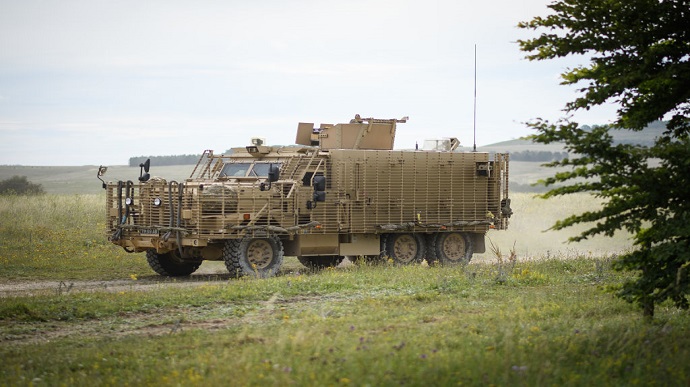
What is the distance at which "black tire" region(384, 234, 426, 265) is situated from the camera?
21209mm

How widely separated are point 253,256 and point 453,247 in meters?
5.25

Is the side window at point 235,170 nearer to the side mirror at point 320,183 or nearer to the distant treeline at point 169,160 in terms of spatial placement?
the side mirror at point 320,183

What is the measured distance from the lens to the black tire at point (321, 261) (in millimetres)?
22062

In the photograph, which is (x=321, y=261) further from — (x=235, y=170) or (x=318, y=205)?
(x=235, y=170)

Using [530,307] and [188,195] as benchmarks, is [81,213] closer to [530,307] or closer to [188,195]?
[188,195]

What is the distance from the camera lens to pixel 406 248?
70.6 feet

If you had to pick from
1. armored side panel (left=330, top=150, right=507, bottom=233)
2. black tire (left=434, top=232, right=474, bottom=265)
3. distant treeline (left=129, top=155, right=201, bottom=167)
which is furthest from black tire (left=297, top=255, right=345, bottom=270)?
distant treeline (left=129, top=155, right=201, bottom=167)

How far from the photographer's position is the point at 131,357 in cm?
973

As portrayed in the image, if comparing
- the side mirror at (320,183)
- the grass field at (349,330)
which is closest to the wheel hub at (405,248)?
the grass field at (349,330)

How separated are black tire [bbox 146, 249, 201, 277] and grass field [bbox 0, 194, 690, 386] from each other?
319 mm

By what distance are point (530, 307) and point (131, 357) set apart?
233 inches

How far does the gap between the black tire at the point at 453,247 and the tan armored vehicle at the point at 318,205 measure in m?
0.02

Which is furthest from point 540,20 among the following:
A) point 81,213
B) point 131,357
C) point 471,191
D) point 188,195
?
point 81,213

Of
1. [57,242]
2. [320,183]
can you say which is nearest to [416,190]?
[320,183]
